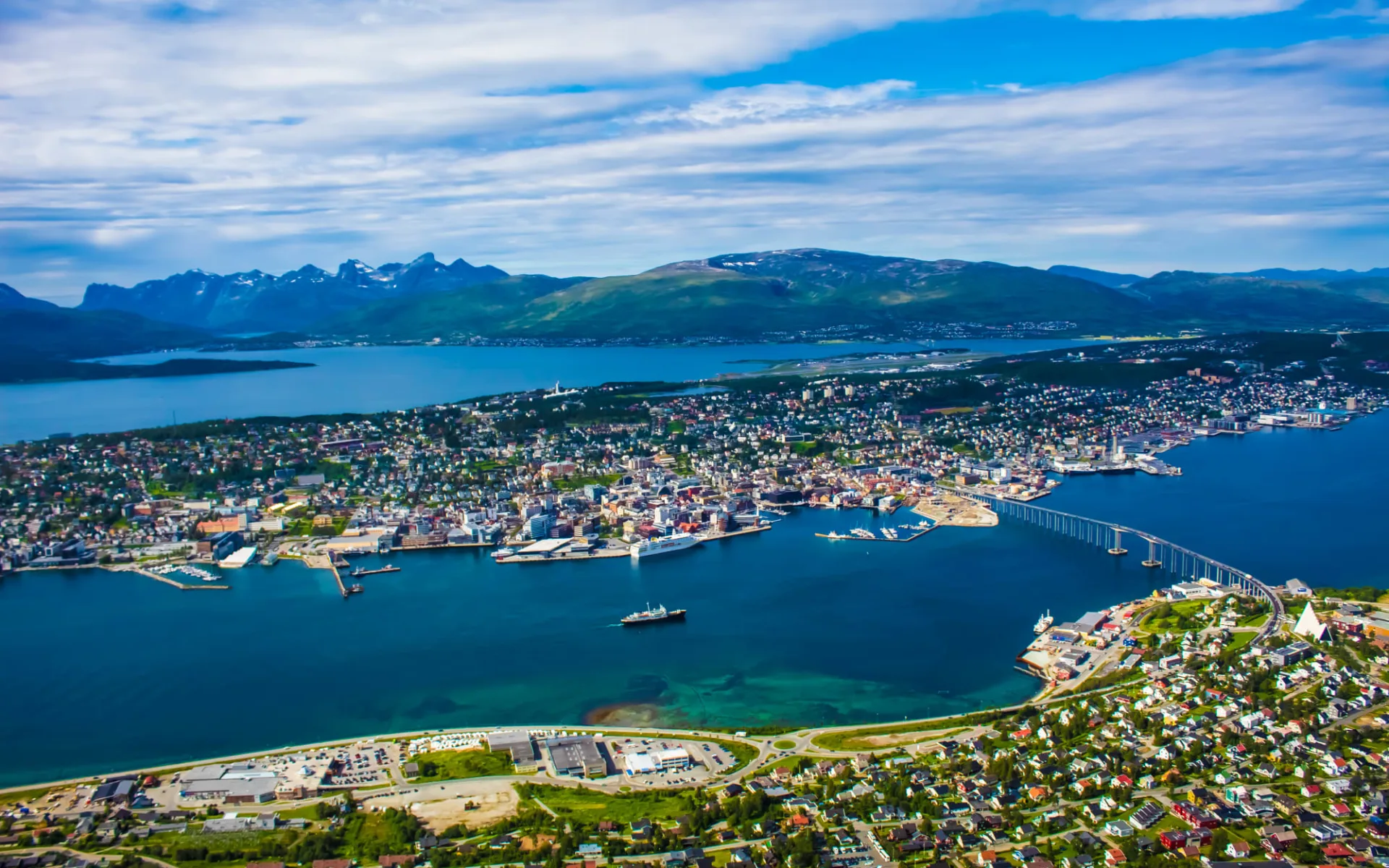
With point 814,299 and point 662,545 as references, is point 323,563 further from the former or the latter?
point 814,299

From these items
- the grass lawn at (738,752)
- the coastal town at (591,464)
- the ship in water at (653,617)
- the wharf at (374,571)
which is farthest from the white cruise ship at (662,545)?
the grass lawn at (738,752)

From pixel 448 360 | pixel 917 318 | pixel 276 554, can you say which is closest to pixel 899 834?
pixel 276 554

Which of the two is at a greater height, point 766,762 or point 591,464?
point 591,464

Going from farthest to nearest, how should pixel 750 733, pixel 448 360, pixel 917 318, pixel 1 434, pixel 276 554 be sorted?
pixel 917 318
pixel 448 360
pixel 1 434
pixel 276 554
pixel 750 733

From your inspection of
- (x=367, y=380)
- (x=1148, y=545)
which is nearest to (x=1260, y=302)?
(x=367, y=380)

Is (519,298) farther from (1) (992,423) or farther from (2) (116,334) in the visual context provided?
(1) (992,423)

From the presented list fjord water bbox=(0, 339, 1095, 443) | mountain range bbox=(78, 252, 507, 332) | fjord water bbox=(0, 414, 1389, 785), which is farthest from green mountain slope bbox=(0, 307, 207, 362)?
fjord water bbox=(0, 414, 1389, 785)

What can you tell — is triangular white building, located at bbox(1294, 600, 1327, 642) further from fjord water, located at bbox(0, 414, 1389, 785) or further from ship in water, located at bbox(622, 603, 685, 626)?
ship in water, located at bbox(622, 603, 685, 626)
